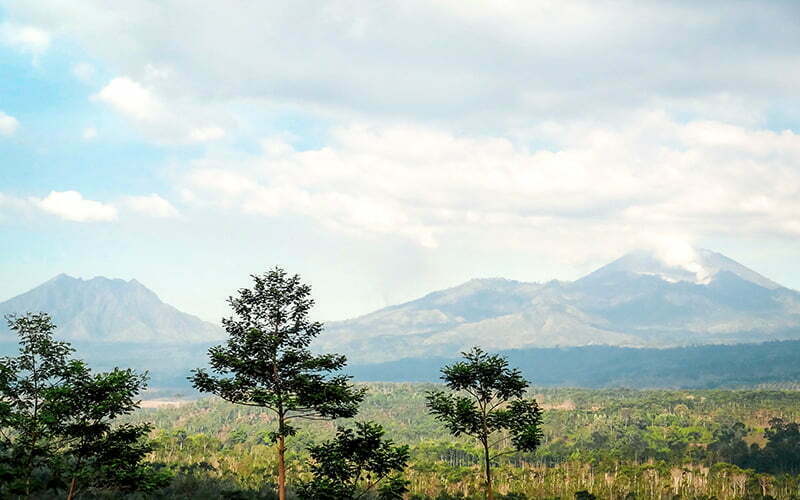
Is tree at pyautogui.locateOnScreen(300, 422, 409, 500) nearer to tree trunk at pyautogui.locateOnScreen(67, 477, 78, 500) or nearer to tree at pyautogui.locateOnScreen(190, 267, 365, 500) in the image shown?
tree at pyautogui.locateOnScreen(190, 267, 365, 500)

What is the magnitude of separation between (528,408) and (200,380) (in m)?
19.8

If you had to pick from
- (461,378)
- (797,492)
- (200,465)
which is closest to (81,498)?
(461,378)

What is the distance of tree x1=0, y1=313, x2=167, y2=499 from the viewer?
31547 mm

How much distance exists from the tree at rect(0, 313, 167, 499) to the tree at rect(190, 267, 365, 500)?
4.33m

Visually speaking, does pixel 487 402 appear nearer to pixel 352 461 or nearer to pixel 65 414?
pixel 352 461

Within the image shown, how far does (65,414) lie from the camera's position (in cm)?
3177

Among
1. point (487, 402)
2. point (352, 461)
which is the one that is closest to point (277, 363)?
point (352, 461)

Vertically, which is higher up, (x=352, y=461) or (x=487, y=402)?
(x=487, y=402)

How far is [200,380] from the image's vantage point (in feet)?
106

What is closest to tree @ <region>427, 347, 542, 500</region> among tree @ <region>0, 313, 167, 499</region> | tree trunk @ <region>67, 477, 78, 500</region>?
tree @ <region>0, 313, 167, 499</region>

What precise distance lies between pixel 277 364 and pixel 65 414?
35.8 feet

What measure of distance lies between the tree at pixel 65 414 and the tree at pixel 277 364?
433 centimetres

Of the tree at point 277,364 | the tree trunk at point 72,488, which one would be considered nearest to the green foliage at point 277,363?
the tree at point 277,364

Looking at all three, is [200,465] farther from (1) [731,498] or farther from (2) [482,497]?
(1) [731,498]
